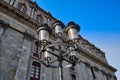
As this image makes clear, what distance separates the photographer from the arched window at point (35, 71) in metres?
11.3

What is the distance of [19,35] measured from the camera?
12.8 m

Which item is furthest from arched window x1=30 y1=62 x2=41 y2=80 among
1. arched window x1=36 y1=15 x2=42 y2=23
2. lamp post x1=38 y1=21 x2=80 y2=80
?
arched window x1=36 y1=15 x2=42 y2=23

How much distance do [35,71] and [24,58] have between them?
1638 millimetres

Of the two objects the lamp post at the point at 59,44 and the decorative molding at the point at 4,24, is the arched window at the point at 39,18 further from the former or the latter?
the lamp post at the point at 59,44

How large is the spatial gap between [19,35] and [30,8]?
217 inches

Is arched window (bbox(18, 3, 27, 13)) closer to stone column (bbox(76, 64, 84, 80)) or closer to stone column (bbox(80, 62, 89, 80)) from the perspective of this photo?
stone column (bbox(76, 64, 84, 80))

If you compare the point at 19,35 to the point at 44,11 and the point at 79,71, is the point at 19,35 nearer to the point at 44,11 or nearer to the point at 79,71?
the point at 44,11

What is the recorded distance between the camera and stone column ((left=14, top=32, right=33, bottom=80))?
33.1 feet

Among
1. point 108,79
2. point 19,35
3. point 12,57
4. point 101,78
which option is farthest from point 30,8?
point 108,79

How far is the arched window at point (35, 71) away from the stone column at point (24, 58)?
3.24ft

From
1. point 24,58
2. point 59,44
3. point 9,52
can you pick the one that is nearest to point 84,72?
point 24,58

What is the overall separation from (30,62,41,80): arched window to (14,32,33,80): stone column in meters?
0.99

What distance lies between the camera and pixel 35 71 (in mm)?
11883

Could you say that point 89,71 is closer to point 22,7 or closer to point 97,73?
point 97,73
